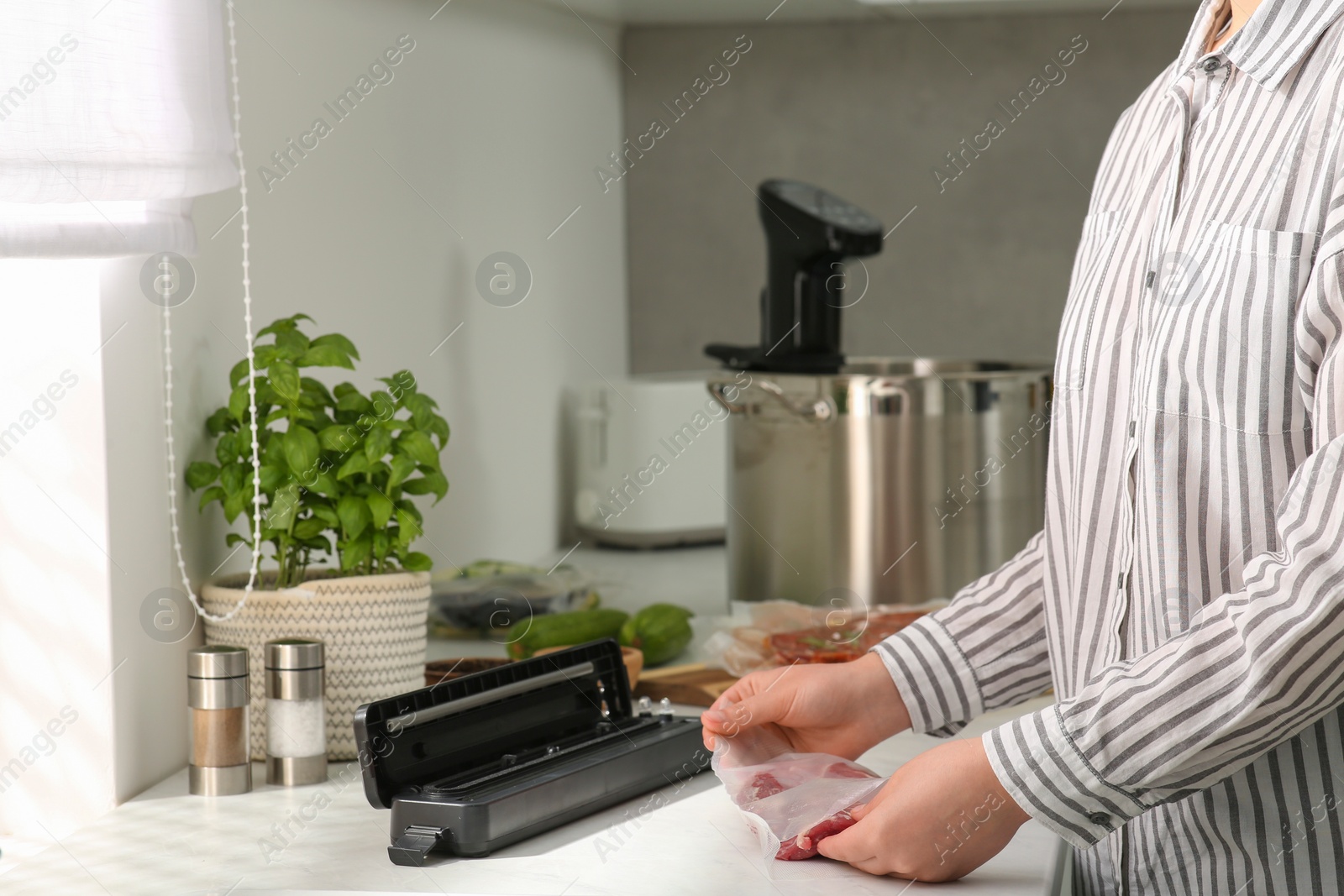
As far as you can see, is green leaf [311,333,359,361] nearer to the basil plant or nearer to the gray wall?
the basil plant

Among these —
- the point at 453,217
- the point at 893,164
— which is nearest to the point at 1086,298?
the point at 453,217

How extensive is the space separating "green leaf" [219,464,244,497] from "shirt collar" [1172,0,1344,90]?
28.1 inches

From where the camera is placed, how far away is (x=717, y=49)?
283 cm

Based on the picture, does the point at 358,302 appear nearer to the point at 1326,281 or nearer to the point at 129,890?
the point at 129,890

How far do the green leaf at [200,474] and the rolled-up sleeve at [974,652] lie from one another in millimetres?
512

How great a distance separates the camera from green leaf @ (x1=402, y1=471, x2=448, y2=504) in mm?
974

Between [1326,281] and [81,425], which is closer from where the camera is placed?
[1326,281]

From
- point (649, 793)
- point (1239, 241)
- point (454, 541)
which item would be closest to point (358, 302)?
point (454, 541)

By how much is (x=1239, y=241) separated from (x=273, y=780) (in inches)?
28.2

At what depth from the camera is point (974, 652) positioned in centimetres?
77

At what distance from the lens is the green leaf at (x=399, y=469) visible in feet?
3.10

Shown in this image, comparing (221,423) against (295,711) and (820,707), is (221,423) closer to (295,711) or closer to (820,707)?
(295,711)

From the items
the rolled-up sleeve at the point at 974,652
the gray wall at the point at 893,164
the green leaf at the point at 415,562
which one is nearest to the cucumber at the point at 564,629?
the green leaf at the point at 415,562

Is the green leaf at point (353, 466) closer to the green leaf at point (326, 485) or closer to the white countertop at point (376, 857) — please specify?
the green leaf at point (326, 485)
